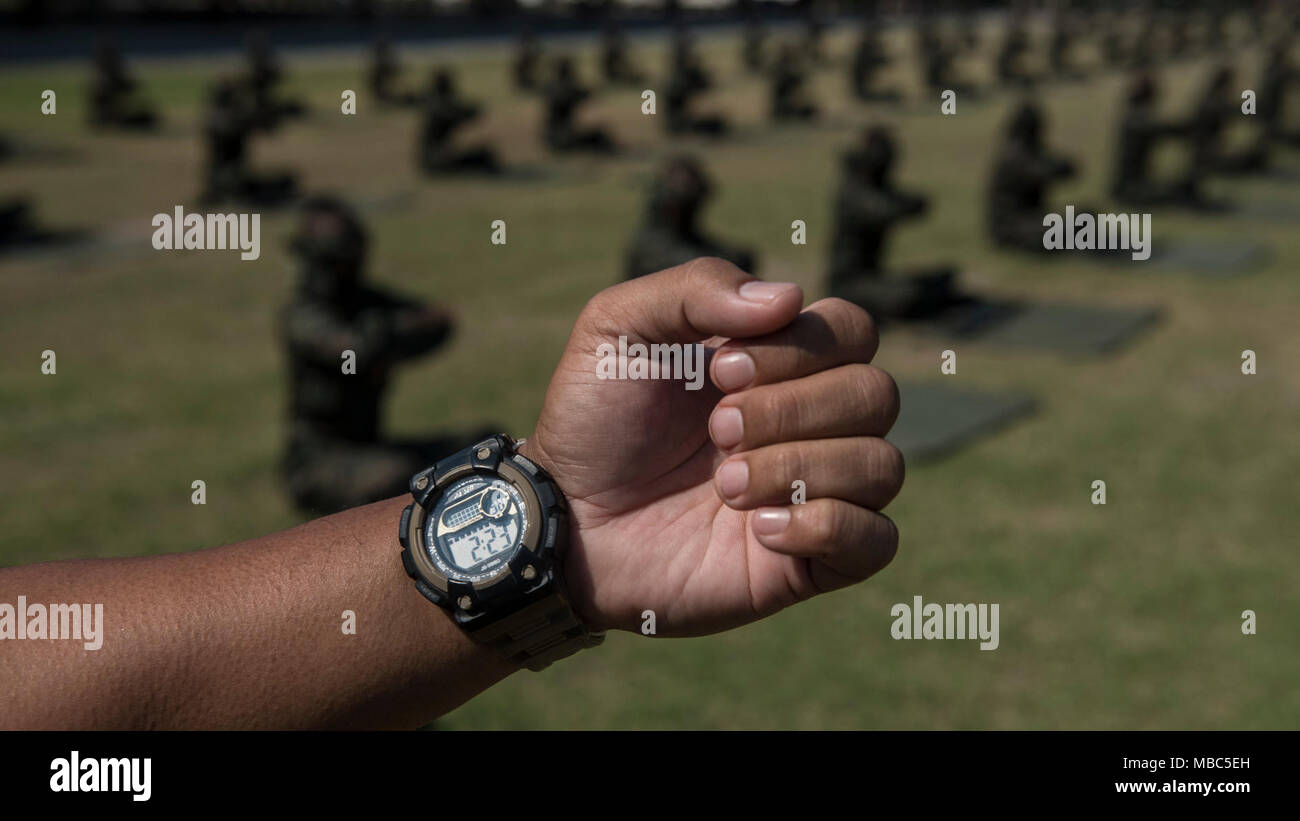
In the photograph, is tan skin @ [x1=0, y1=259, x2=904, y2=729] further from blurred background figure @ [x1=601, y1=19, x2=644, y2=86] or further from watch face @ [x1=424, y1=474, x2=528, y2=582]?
blurred background figure @ [x1=601, y1=19, x2=644, y2=86]

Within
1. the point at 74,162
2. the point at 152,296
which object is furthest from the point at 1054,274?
the point at 74,162

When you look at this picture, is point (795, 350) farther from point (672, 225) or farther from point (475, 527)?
point (672, 225)

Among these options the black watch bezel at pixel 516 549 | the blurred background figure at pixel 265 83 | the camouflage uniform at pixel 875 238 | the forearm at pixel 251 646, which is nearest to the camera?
Result: the forearm at pixel 251 646

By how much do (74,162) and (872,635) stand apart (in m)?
17.5

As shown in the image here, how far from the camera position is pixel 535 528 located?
1974 millimetres

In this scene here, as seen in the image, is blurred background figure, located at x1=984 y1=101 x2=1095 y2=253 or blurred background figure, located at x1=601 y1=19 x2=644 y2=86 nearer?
blurred background figure, located at x1=984 y1=101 x2=1095 y2=253

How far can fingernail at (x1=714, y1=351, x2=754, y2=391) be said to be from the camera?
1.85 meters

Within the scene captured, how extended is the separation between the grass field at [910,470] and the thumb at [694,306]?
2.92 m

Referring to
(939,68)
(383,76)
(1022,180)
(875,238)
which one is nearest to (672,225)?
(875,238)

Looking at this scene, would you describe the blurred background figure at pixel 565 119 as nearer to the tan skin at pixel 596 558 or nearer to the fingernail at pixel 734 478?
the tan skin at pixel 596 558

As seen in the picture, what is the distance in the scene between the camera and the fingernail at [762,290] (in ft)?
5.93

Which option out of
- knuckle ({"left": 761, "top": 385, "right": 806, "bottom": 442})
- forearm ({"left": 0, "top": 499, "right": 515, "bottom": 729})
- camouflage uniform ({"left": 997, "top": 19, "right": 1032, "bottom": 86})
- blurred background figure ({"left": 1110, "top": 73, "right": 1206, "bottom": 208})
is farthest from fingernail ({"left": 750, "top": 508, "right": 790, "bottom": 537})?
camouflage uniform ({"left": 997, "top": 19, "right": 1032, "bottom": 86})

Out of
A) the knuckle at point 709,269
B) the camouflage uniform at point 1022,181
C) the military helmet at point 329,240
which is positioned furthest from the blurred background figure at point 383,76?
the knuckle at point 709,269

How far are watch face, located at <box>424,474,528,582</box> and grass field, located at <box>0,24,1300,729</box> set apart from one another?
2.79 m
